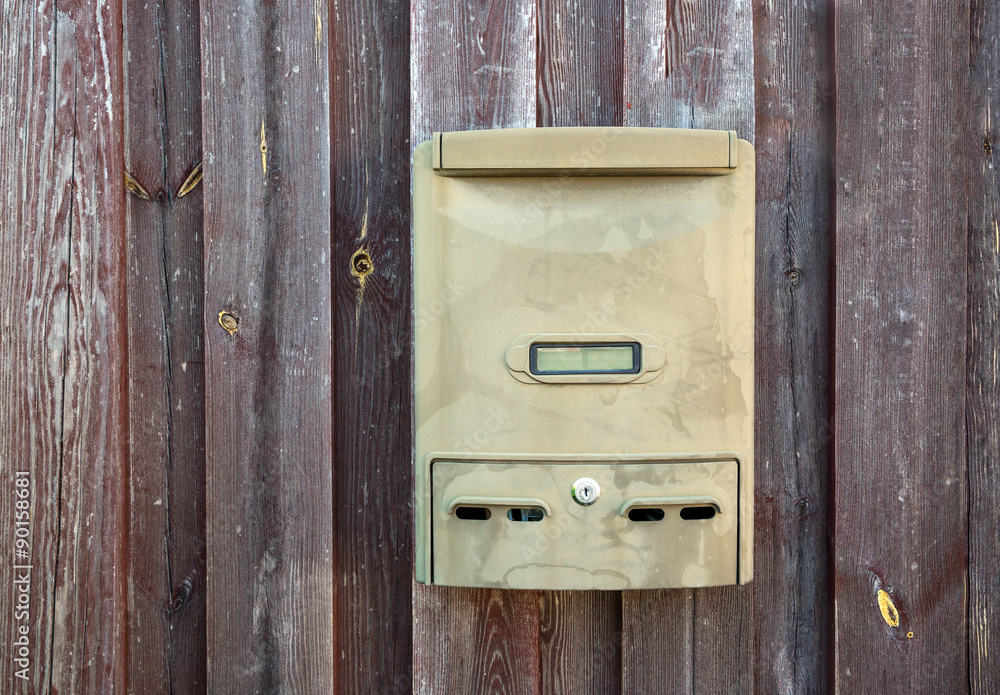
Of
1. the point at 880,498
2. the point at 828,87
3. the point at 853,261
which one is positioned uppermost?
the point at 828,87

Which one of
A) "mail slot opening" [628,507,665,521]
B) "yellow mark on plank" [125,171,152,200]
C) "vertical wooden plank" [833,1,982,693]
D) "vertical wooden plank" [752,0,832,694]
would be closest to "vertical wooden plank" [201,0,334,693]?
"yellow mark on plank" [125,171,152,200]

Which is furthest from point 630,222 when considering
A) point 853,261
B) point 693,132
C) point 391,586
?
point 391,586

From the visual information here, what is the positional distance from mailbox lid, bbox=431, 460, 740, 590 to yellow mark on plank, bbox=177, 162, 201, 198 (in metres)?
0.74

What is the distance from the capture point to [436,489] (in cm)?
85

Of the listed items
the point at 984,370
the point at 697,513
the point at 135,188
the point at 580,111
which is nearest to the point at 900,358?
the point at 984,370

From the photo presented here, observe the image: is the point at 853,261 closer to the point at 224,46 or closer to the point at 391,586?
the point at 391,586

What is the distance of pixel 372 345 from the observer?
1.06 m

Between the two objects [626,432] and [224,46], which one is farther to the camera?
[224,46]

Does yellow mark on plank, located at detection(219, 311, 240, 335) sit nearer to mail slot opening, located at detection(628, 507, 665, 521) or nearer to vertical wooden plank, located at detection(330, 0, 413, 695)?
vertical wooden plank, located at detection(330, 0, 413, 695)

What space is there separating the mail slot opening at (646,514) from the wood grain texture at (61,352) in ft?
3.09

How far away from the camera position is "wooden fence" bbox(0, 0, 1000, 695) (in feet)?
3.31

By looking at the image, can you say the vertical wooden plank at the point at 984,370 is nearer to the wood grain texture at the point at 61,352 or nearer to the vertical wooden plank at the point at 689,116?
the vertical wooden plank at the point at 689,116

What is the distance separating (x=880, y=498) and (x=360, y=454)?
0.96 metres

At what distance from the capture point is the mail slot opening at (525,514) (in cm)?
85
